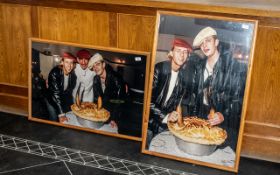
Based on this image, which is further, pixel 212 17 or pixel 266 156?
pixel 266 156

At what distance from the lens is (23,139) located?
2.46m

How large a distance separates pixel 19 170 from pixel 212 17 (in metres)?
1.48

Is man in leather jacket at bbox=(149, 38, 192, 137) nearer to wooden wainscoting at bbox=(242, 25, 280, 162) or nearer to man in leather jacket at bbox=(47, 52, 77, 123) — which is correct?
wooden wainscoting at bbox=(242, 25, 280, 162)

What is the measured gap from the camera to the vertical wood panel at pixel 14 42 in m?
2.60

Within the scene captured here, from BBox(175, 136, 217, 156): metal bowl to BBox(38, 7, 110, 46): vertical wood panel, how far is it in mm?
852

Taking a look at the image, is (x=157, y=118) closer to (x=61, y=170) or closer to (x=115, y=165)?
(x=115, y=165)

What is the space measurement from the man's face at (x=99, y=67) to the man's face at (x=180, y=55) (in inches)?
20.3

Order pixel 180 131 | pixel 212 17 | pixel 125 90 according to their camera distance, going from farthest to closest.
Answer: pixel 125 90 < pixel 180 131 < pixel 212 17

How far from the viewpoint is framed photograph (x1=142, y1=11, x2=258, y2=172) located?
2121 millimetres

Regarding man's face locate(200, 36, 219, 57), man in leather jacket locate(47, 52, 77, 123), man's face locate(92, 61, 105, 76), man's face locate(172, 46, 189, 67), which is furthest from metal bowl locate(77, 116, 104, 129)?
man's face locate(200, 36, 219, 57)

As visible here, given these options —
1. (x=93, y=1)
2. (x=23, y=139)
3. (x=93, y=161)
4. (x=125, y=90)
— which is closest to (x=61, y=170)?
(x=93, y=161)

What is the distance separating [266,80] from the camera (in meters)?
2.26

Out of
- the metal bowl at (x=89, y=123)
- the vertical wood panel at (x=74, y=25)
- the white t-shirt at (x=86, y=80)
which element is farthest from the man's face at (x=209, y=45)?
the metal bowl at (x=89, y=123)

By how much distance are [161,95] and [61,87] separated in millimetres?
768
